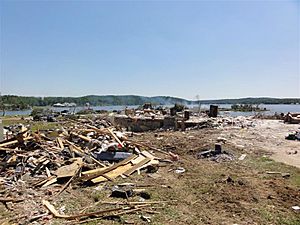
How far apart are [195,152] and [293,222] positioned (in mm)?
6075

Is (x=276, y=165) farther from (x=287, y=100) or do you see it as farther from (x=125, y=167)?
(x=287, y=100)

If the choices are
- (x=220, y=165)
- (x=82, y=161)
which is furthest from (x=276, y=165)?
(x=82, y=161)

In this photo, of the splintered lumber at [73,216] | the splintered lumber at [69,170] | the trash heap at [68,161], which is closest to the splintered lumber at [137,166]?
the trash heap at [68,161]

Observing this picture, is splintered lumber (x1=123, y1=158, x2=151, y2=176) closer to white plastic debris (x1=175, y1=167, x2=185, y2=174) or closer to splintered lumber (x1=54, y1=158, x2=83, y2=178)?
white plastic debris (x1=175, y1=167, x2=185, y2=174)

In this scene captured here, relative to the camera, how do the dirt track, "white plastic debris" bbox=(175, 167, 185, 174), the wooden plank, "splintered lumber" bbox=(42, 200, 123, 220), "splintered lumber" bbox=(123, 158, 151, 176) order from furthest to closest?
the dirt track
"white plastic debris" bbox=(175, 167, 185, 174)
"splintered lumber" bbox=(123, 158, 151, 176)
the wooden plank
"splintered lumber" bbox=(42, 200, 123, 220)

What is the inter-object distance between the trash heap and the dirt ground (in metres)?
0.26

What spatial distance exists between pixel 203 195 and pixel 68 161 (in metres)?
3.72

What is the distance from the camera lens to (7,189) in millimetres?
6297

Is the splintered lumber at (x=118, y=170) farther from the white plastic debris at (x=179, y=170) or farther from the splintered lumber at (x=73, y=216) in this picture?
the splintered lumber at (x=73, y=216)

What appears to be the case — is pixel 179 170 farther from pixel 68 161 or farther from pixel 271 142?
pixel 271 142

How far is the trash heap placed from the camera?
680 centimetres

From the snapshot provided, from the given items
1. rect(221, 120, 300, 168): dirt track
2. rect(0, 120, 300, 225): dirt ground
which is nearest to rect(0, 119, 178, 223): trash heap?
rect(0, 120, 300, 225): dirt ground

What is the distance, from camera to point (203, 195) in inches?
Result: 239

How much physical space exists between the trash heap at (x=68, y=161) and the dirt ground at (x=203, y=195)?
26 cm
